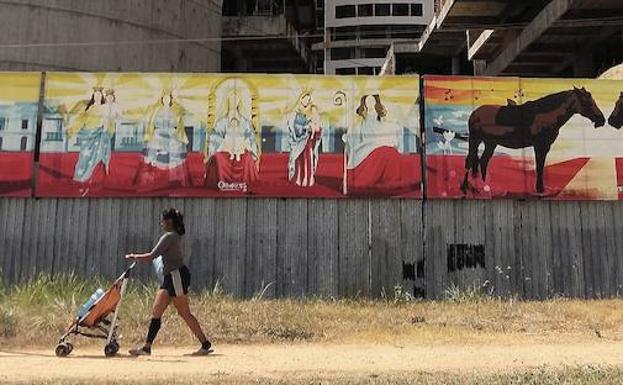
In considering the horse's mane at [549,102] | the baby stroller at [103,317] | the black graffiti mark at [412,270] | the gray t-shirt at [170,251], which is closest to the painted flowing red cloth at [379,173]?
the black graffiti mark at [412,270]

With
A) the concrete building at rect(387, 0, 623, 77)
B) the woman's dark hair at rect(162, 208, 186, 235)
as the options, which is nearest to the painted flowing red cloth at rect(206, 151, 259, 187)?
the woman's dark hair at rect(162, 208, 186, 235)

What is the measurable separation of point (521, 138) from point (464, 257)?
2842mm

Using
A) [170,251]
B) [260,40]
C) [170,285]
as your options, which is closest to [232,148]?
[170,251]

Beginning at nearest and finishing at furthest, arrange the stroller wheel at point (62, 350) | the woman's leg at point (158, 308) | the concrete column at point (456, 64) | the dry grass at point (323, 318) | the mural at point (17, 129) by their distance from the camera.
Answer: the woman's leg at point (158, 308) < the stroller wheel at point (62, 350) < the dry grass at point (323, 318) < the mural at point (17, 129) < the concrete column at point (456, 64)

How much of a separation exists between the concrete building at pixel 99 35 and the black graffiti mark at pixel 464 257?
1996cm

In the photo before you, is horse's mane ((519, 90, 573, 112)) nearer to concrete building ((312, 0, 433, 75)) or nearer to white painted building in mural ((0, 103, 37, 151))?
white painted building in mural ((0, 103, 37, 151))

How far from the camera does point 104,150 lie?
13.5 m

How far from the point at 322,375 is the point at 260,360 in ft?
4.27

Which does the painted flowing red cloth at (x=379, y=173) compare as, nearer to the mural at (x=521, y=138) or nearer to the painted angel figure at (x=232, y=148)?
the mural at (x=521, y=138)

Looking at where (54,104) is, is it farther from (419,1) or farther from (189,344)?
(419,1)

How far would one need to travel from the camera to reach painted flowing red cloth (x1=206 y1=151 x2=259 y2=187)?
1356 centimetres

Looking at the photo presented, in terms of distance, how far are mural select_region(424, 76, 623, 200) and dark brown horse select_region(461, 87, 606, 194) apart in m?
0.02

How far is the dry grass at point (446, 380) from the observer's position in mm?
6723

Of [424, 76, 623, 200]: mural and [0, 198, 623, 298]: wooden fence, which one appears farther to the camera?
[424, 76, 623, 200]: mural
